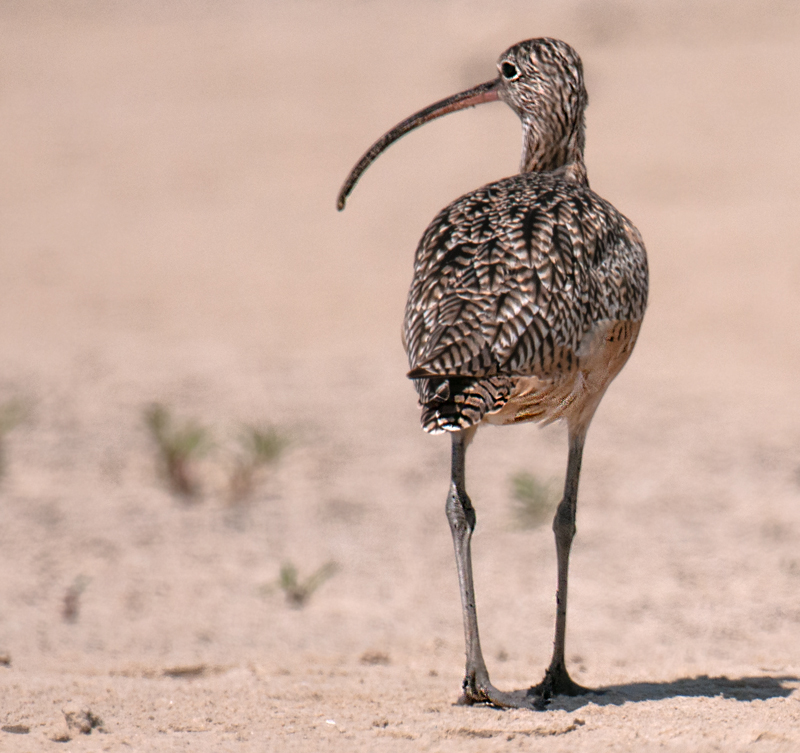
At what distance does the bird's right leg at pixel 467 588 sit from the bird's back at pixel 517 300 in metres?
0.27

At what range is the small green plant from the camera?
23.1 ft

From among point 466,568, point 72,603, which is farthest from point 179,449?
point 466,568

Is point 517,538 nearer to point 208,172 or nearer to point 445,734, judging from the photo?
point 445,734

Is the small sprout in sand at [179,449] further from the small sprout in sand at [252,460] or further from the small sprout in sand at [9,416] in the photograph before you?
the small sprout in sand at [9,416]

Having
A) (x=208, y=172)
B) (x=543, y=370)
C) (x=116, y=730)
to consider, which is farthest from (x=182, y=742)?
(x=208, y=172)

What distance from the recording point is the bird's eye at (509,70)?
20.5 ft

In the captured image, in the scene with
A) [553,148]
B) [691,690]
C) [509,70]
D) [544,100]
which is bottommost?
[691,690]

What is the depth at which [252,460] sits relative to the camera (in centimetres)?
884

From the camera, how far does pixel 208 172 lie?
16.6 m

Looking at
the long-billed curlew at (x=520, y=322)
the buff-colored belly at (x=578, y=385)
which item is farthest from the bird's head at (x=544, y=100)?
the buff-colored belly at (x=578, y=385)

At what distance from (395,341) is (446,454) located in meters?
2.67

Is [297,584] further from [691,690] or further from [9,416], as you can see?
[9,416]

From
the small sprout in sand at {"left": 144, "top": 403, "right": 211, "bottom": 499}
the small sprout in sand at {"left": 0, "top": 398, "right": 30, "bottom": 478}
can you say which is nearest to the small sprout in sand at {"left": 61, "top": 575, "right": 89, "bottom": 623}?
the small sprout in sand at {"left": 144, "top": 403, "right": 211, "bottom": 499}

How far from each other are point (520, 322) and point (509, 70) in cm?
204
